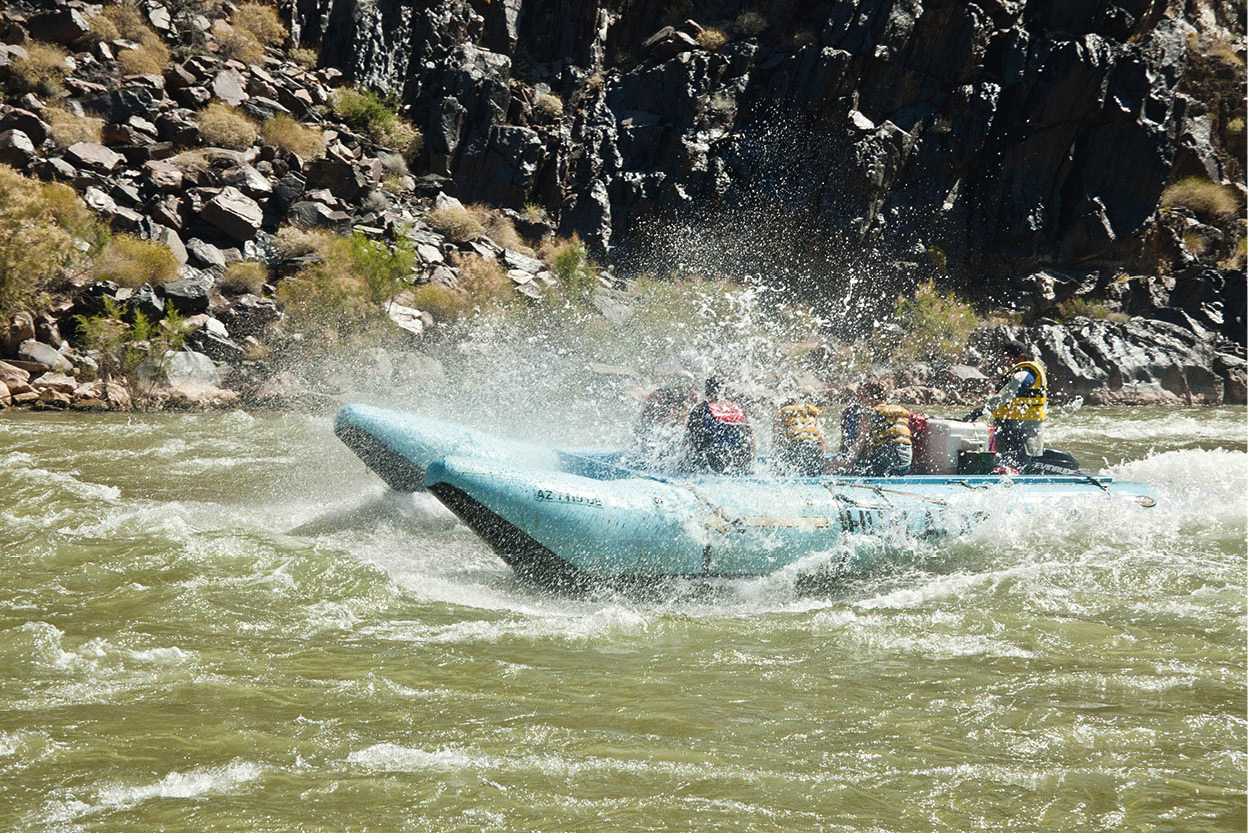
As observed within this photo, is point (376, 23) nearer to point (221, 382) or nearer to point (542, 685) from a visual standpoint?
point (221, 382)

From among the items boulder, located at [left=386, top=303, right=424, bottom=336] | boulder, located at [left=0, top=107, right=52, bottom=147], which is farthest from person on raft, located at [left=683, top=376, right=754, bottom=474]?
boulder, located at [left=0, top=107, right=52, bottom=147]

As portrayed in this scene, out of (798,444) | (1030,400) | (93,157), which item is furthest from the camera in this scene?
(93,157)

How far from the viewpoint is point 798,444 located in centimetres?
682

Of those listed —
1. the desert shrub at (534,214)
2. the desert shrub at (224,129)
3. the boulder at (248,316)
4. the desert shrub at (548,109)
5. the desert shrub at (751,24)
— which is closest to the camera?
the boulder at (248,316)

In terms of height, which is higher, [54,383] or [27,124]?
[27,124]

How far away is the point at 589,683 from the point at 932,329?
67.6 ft

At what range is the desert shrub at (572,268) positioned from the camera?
21.2m

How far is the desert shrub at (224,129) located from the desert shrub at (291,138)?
602 mm

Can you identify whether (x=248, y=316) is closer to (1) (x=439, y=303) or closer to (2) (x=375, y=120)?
(1) (x=439, y=303)

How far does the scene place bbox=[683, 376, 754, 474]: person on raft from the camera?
6348 mm

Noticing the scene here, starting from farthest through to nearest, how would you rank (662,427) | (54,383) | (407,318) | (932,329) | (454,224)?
(454,224)
(932,329)
(407,318)
(54,383)
(662,427)

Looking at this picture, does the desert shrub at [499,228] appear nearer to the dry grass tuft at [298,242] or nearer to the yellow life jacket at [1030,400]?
the dry grass tuft at [298,242]

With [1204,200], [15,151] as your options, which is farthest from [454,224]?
[1204,200]

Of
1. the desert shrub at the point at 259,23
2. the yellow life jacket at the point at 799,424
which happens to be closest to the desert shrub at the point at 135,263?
the desert shrub at the point at 259,23
